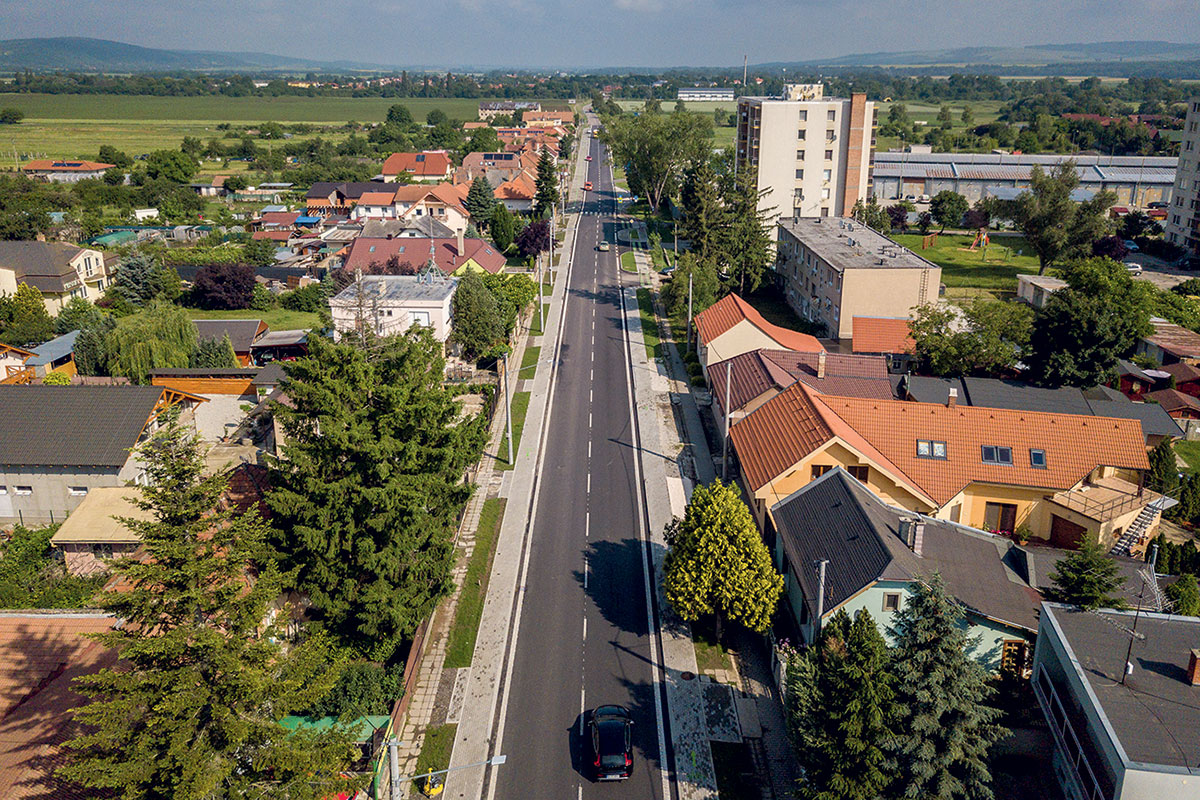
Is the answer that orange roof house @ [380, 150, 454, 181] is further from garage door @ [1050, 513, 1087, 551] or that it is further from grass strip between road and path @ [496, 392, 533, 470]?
garage door @ [1050, 513, 1087, 551]

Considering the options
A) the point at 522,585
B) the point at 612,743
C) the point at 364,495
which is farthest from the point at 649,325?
the point at 612,743

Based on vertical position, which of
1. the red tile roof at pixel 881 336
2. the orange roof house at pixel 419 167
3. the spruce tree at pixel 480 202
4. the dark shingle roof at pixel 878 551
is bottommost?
the dark shingle roof at pixel 878 551

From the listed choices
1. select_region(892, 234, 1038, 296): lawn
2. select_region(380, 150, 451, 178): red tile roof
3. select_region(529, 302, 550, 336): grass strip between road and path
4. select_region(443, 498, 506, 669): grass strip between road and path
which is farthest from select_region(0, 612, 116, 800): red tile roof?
select_region(380, 150, 451, 178): red tile roof

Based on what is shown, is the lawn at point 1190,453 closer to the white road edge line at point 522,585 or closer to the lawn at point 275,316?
the white road edge line at point 522,585

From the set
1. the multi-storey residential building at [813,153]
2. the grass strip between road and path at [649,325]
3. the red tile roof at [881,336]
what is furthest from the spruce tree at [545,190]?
the red tile roof at [881,336]

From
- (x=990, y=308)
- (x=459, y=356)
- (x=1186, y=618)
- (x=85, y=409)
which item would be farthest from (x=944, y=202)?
(x=85, y=409)

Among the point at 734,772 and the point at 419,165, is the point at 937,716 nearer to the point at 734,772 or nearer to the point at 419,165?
the point at 734,772
